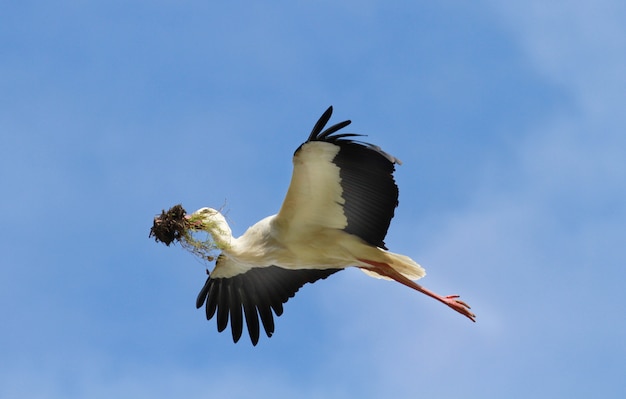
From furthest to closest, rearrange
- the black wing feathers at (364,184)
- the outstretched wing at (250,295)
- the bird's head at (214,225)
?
1. the outstretched wing at (250,295)
2. the bird's head at (214,225)
3. the black wing feathers at (364,184)

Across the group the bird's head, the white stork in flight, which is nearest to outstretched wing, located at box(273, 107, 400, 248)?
the white stork in flight

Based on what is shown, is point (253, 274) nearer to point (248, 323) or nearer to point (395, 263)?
point (248, 323)

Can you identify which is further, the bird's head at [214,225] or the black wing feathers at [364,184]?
the bird's head at [214,225]

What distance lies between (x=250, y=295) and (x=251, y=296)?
0.7 inches

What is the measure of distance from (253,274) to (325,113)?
323cm

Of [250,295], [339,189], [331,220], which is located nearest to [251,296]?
[250,295]

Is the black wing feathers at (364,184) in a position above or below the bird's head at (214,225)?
above

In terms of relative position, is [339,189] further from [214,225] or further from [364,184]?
[214,225]

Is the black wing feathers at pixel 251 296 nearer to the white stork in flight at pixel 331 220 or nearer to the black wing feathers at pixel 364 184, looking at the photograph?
the white stork in flight at pixel 331 220

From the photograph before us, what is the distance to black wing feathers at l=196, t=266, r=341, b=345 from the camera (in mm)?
12891

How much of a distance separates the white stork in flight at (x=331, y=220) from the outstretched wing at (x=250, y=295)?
1.52 feet

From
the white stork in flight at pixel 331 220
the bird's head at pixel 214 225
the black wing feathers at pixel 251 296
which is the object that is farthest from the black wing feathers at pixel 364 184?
the black wing feathers at pixel 251 296

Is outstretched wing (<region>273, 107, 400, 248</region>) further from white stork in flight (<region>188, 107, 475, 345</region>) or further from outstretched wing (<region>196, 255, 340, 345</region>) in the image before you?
outstretched wing (<region>196, 255, 340, 345</region>)

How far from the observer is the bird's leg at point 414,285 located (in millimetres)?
11602
